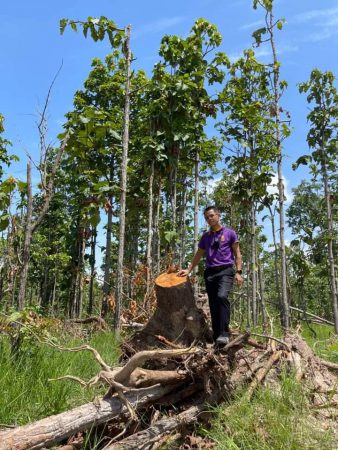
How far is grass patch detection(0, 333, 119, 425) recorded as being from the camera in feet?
13.7

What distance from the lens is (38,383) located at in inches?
180

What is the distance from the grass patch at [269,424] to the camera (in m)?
3.90

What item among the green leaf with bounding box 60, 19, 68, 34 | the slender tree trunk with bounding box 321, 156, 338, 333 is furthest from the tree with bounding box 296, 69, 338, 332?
the green leaf with bounding box 60, 19, 68, 34

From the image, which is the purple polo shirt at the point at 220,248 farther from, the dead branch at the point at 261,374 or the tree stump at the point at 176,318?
the dead branch at the point at 261,374

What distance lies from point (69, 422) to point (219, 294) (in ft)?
7.29

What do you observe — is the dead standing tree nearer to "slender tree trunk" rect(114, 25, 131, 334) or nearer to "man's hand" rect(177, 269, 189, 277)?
"man's hand" rect(177, 269, 189, 277)

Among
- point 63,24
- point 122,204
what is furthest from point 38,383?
point 63,24

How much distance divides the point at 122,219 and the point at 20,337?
4599 mm

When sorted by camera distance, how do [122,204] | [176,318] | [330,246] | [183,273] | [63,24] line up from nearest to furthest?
[176,318] < [183,273] < [63,24] < [122,204] < [330,246]

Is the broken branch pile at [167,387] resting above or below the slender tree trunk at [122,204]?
below

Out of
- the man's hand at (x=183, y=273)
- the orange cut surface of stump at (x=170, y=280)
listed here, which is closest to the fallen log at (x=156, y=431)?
the orange cut surface of stump at (x=170, y=280)

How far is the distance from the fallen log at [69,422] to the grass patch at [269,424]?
2.38 feet

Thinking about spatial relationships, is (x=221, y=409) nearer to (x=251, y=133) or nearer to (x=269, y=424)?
(x=269, y=424)

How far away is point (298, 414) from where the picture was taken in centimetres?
429
